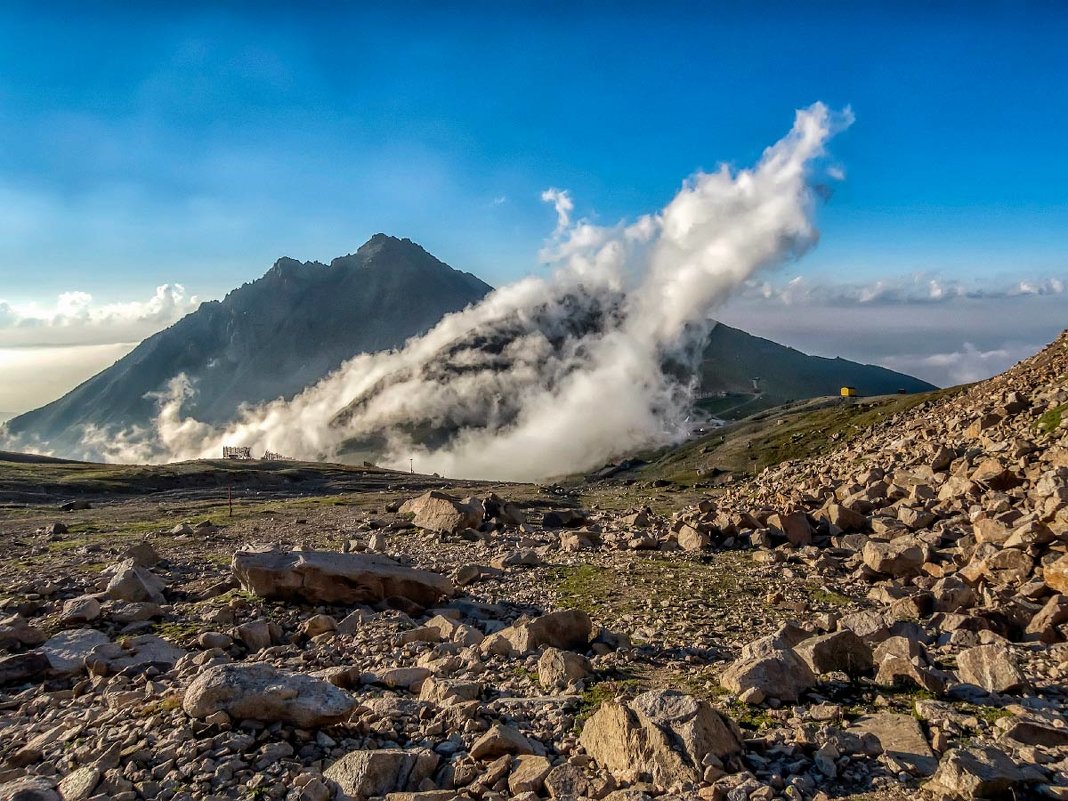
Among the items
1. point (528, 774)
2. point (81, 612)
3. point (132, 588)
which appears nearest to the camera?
point (528, 774)

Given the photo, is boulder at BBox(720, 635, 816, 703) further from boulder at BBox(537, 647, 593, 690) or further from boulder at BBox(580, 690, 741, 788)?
boulder at BBox(537, 647, 593, 690)

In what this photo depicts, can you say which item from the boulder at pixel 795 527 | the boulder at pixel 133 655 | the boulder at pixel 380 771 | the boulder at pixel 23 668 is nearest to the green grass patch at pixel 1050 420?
the boulder at pixel 795 527

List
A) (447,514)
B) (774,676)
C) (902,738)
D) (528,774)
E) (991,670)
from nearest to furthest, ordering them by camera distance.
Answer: (528,774) → (902,738) → (774,676) → (991,670) → (447,514)

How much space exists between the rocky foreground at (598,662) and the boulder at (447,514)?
5.16 m

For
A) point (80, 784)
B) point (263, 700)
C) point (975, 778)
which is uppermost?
point (263, 700)

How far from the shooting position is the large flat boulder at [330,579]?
58.3ft

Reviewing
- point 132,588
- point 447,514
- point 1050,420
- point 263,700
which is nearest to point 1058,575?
point 1050,420

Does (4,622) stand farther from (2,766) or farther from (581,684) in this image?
(581,684)

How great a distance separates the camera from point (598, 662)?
13023mm

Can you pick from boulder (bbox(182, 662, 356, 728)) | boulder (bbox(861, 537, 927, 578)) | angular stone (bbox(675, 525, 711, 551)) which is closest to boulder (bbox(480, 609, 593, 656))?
boulder (bbox(182, 662, 356, 728))

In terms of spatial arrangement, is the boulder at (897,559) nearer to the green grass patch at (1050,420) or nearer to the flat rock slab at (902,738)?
the green grass patch at (1050,420)

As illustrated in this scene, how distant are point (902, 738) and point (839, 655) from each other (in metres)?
2.31

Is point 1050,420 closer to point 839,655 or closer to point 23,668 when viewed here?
point 839,655

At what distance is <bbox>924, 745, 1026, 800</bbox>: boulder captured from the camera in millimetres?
7605
